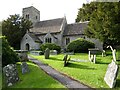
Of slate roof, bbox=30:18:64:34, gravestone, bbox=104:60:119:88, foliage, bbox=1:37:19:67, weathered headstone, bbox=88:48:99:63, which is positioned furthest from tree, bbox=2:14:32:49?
gravestone, bbox=104:60:119:88

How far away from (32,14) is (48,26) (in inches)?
381

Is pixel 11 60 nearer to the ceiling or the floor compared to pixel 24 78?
→ nearer to the ceiling

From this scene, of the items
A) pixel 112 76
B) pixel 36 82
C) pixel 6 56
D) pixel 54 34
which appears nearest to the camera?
pixel 112 76

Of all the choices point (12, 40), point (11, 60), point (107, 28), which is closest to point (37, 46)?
point (12, 40)

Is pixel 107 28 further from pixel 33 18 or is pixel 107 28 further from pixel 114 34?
pixel 33 18

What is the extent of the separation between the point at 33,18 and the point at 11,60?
141 ft

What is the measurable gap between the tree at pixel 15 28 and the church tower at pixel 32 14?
20.4 feet

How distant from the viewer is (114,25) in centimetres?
2320

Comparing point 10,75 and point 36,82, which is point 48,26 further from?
point 36,82

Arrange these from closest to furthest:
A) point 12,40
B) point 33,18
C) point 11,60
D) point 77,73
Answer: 1. point 77,73
2. point 11,60
3. point 12,40
4. point 33,18

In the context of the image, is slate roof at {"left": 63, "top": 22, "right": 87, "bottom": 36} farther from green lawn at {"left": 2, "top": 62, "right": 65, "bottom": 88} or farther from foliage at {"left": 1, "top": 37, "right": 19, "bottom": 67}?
green lawn at {"left": 2, "top": 62, "right": 65, "bottom": 88}

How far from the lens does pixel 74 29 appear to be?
49125 mm

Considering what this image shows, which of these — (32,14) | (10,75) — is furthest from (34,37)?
(10,75)

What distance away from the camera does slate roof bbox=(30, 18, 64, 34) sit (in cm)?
5088
